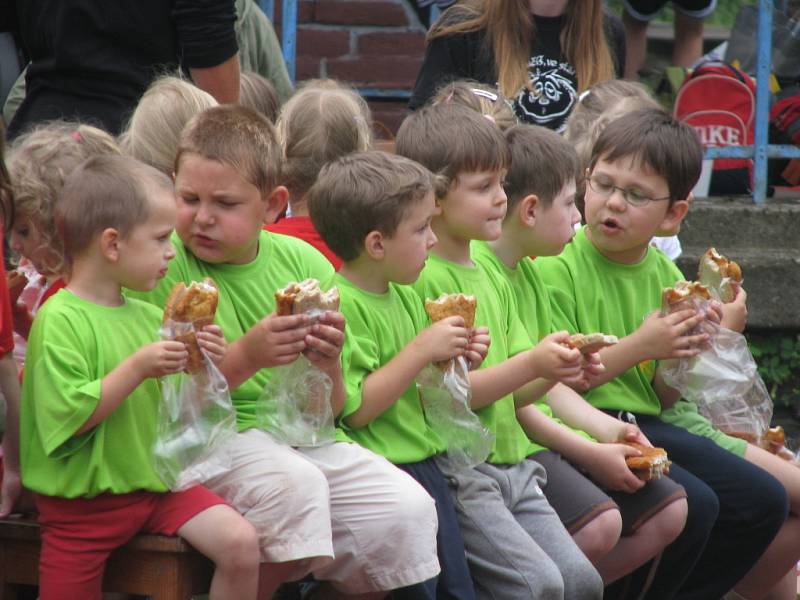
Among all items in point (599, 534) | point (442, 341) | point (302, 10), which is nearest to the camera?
point (442, 341)

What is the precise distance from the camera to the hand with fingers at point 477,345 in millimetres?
3533

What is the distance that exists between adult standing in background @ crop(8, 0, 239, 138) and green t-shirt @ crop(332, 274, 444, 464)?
3.47ft

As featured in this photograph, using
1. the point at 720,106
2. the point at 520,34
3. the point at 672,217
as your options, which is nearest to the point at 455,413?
the point at 672,217

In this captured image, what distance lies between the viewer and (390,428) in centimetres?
361

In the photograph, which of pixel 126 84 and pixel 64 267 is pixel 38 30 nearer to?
pixel 126 84

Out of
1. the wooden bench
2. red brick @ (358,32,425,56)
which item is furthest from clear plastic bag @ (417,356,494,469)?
red brick @ (358,32,425,56)

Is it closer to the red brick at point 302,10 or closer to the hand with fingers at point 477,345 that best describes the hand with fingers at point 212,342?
the hand with fingers at point 477,345

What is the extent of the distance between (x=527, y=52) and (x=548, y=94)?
0.18 meters

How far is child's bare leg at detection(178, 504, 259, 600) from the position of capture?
3098 millimetres

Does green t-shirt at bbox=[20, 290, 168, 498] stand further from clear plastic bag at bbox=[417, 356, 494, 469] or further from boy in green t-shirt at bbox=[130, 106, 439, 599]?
clear plastic bag at bbox=[417, 356, 494, 469]

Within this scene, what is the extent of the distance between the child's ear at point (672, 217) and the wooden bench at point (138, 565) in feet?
6.01

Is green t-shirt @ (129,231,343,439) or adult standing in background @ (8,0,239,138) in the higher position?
adult standing in background @ (8,0,239,138)

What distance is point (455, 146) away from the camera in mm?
3861

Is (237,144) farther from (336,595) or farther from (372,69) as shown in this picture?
(372,69)
